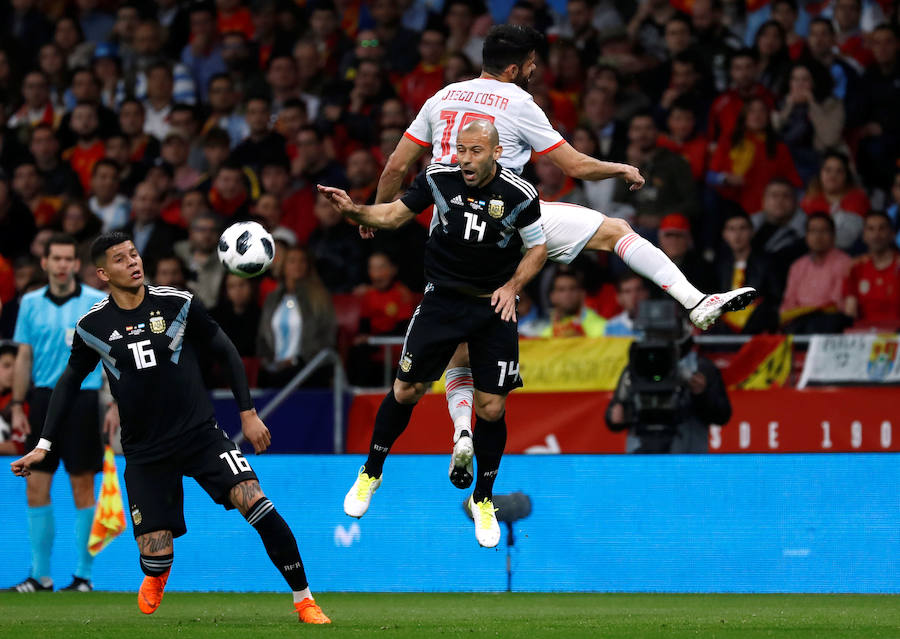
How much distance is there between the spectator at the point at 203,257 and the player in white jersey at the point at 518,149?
5903 millimetres

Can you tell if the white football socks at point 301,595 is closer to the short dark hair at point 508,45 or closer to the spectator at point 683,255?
the short dark hair at point 508,45

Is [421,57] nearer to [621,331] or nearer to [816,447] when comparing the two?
[621,331]

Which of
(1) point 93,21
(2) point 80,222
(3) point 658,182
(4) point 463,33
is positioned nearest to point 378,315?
(3) point 658,182

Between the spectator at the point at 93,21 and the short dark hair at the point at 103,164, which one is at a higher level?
the spectator at the point at 93,21

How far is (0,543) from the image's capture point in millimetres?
12125

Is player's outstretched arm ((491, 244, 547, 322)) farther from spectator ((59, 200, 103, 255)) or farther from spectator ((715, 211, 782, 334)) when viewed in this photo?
spectator ((59, 200, 103, 255))

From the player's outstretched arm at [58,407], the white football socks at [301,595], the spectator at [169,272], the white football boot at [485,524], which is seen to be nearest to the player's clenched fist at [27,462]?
the player's outstretched arm at [58,407]

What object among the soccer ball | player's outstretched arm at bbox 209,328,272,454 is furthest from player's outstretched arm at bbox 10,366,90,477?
the soccer ball

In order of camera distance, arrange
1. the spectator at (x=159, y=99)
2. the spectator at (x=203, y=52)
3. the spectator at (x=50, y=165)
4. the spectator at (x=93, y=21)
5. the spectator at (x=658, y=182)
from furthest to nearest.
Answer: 1. the spectator at (x=93, y=21)
2. the spectator at (x=203, y=52)
3. the spectator at (x=159, y=99)
4. the spectator at (x=50, y=165)
5. the spectator at (x=658, y=182)

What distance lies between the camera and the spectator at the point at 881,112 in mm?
14539

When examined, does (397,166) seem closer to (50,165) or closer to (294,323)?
(294,323)

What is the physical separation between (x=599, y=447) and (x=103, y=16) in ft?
35.0

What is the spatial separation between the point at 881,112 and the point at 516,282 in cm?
745

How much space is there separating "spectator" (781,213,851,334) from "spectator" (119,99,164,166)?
26.0ft
